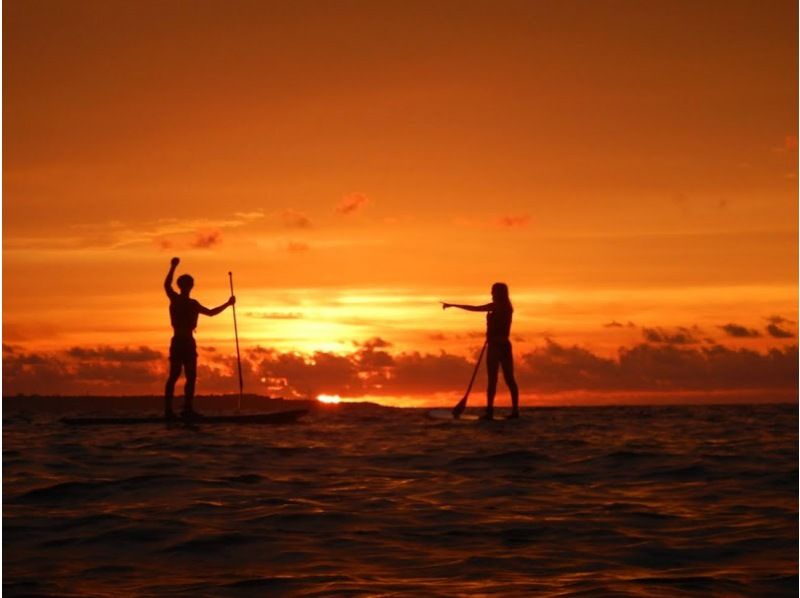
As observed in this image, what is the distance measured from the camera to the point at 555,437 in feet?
59.5

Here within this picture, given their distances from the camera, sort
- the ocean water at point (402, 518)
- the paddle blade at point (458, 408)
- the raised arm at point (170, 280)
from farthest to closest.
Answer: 1. the paddle blade at point (458, 408)
2. the raised arm at point (170, 280)
3. the ocean water at point (402, 518)

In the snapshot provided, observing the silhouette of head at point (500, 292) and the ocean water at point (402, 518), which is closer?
the ocean water at point (402, 518)

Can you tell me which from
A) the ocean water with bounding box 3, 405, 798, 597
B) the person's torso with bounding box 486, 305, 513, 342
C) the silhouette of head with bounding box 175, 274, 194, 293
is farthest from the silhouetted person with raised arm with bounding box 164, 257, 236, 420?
the person's torso with bounding box 486, 305, 513, 342

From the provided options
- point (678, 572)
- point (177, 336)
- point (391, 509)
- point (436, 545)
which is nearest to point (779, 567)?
point (678, 572)

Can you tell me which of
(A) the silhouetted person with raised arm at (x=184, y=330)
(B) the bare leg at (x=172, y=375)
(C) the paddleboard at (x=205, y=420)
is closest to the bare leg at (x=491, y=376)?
(C) the paddleboard at (x=205, y=420)

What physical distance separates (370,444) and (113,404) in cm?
7237

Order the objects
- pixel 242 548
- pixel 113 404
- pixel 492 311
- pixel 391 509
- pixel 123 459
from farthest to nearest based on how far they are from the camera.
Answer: pixel 113 404 → pixel 492 311 → pixel 123 459 → pixel 391 509 → pixel 242 548

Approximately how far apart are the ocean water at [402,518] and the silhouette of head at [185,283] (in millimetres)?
4342

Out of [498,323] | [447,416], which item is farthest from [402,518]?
[447,416]

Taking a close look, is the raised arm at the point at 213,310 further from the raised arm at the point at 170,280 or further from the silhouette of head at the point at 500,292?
the silhouette of head at the point at 500,292

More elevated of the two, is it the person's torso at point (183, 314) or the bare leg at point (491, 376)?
the person's torso at point (183, 314)

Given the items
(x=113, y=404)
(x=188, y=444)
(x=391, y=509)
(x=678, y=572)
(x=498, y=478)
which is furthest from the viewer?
(x=113, y=404)

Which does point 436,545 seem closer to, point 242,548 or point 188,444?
point 242,548

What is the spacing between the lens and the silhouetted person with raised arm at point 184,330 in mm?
21078
